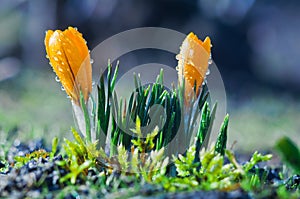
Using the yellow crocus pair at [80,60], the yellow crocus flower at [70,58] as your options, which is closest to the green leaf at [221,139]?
the yellow crocus pair at [80,60]

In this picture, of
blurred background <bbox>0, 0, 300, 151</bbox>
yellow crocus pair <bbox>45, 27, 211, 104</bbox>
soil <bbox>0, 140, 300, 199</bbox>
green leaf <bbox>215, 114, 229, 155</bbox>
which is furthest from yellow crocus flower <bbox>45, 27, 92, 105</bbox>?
blurred background <bbox>0, 0, 300, 151</bbox>

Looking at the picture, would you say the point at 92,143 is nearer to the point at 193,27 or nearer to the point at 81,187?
the point at 81,187

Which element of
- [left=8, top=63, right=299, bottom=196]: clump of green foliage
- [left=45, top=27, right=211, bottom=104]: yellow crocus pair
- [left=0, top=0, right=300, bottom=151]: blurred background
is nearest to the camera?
[left=8, top=63, right=299, bottom=196]: clump of green foliage

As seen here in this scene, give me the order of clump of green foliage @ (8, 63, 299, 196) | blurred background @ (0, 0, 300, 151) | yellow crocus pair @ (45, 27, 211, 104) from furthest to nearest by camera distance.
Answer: blurred background @ (0, 0, 300, 151)
yellow crocus pair @ (45, 27, 211, 104)
clump of green foliage @ (8, 63, 299, 196)

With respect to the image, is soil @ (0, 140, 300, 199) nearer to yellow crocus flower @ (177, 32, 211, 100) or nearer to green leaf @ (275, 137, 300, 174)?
green leaf @ (275, 137, 300, 174)

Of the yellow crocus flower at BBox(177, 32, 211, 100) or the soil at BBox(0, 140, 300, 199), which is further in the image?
the yellow crocus flower at BBox(177, 32, 211, 100)

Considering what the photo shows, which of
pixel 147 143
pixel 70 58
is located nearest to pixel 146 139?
pixel 147 143

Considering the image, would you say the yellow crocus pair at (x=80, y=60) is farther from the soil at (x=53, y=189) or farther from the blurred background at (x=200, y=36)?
the blurred background at (x=200, y=36)

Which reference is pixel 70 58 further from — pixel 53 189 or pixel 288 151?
pixel 288 151

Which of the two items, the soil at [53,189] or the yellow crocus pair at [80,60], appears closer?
the soil at [53,189]

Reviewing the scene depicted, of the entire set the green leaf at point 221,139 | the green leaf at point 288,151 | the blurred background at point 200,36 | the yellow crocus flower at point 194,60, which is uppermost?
the blurred background at point 200,36

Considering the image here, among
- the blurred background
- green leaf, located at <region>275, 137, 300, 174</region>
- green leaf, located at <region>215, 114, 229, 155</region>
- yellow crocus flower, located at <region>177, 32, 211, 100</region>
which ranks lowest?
green leaf, located at <region>275, 137, 300, 174</region>

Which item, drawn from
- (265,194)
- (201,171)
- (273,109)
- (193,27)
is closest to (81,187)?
(201,171)
